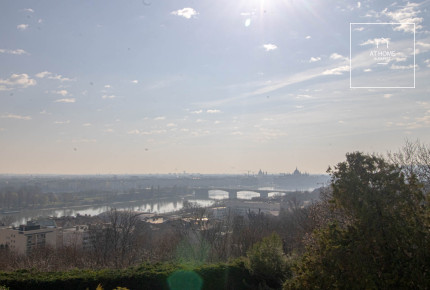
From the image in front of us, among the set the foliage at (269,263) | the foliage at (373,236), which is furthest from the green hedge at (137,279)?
the foliage at (373,236)

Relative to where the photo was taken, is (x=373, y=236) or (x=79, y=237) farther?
(x=79, y=237)

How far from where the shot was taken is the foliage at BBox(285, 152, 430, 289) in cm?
242

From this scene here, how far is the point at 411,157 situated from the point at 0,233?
16680mm

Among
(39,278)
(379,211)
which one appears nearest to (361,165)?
(379,211)

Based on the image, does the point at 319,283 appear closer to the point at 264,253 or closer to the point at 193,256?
the point at 264,253

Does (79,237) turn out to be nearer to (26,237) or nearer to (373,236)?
(26,237)

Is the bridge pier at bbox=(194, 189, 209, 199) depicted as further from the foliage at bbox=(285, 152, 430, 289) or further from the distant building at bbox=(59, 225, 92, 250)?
the foliage at bbox=(285, 152, 430, 289)

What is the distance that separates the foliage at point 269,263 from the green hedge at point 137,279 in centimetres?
25

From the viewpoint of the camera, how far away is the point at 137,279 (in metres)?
4.36

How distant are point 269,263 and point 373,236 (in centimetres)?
253

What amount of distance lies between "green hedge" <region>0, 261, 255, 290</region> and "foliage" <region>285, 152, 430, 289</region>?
214cm

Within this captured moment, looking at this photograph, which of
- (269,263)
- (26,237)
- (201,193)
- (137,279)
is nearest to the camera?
(137,279)

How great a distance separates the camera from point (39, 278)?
424 cm

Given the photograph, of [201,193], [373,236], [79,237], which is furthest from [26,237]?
[201,193]
